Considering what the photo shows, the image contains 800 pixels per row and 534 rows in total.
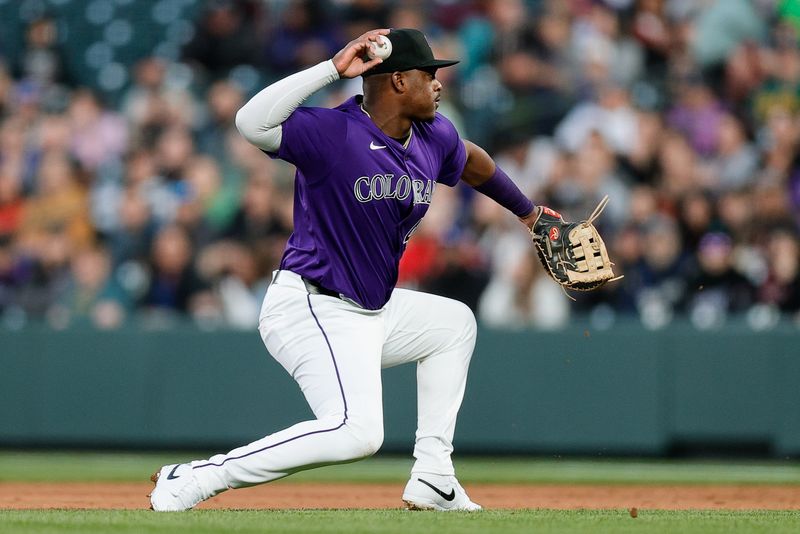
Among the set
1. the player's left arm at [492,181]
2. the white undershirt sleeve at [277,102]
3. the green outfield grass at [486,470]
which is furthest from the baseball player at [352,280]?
the green outfield grass at [486,470]

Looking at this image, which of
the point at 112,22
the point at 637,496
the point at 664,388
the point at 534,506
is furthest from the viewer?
the point at 112,22

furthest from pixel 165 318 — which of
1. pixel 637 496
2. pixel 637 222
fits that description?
pixel 637 496

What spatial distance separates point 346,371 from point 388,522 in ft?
2.11

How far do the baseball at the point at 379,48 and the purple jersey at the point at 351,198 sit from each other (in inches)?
11.0

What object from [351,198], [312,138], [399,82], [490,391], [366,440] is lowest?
[490,391]

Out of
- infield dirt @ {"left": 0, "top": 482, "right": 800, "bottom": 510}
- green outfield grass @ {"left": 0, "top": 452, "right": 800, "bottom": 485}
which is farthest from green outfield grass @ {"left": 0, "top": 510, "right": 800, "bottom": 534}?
green outfield grass @ {"left": 0, "top": 452, "right": 800, "bottom": 485}

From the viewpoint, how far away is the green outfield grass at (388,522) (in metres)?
5.23

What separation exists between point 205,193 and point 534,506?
5626mm

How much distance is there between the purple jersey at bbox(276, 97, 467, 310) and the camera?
568 cm

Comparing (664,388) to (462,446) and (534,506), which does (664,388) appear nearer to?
(462,446)

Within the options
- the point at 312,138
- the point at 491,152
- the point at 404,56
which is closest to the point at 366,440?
the point at 312,138

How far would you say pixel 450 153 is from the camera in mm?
6250

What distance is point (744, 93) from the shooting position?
1184 centimetres

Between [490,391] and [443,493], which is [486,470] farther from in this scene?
[443,493]
